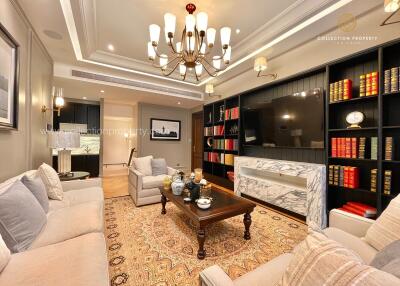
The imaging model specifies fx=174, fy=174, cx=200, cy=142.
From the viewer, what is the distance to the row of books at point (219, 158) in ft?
13.4

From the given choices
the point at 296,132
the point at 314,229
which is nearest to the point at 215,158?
the point at 296,132

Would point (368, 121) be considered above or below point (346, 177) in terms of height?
above

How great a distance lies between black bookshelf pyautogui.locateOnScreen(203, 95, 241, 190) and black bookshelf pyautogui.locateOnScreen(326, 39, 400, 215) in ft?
5.84

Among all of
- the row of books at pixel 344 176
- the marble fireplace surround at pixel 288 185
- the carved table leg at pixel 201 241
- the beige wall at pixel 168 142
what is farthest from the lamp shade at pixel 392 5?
the beige wall at pixel 168 142

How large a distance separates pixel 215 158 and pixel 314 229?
3819 millimetres

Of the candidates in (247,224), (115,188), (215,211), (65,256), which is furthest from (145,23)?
(115,188)

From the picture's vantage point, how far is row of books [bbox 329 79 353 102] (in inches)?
85.1

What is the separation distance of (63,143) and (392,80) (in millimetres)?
4051

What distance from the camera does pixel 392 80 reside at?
180 centimetres

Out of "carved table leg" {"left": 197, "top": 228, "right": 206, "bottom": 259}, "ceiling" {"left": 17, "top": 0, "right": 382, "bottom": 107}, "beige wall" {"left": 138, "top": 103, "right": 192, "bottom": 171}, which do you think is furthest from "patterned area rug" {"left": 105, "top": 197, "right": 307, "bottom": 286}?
"beige wall" {"left": 138, "top": 103, "right": 192, "bottom": 171}

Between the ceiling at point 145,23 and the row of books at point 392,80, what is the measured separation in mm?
799

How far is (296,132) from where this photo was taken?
2.79 m

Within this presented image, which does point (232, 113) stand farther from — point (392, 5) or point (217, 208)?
point (392, 5)

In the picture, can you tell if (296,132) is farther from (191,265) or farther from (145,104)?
(145,104)
